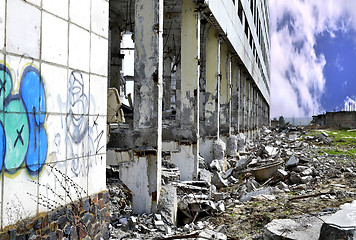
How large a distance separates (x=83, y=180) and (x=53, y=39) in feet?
5.51

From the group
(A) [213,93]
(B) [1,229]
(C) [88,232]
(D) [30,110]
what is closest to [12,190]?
(B) [1,229]

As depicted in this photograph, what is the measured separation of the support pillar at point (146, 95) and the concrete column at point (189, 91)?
2434 millimetres

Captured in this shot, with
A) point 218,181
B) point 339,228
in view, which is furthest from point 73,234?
point 218,181

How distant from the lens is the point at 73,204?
3.76 m

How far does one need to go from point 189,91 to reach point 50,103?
5.44 m

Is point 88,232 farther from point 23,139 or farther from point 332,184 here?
point 332,184

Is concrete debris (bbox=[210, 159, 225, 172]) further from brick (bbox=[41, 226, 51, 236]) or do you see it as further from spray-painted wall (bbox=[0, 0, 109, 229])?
brick (bbox=[41, 226, 51, 236])

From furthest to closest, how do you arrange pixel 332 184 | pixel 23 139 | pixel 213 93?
pixel 213 93, pixel 332 184, pixel 23 139

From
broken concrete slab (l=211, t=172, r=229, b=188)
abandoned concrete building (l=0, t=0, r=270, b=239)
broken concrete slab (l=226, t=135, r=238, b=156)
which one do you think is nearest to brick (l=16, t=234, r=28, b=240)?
abandoned concrete building (l=0, t=0, r=270, b=239)

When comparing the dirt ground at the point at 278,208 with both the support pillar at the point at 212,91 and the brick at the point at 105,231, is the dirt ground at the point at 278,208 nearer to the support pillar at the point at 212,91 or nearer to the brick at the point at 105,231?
the brick at the point at 105,231

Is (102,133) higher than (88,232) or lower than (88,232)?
higher

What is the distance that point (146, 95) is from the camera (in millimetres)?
5906

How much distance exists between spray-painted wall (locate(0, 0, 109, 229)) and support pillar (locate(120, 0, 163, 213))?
125 centimetres

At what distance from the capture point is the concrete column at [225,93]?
13242mm
